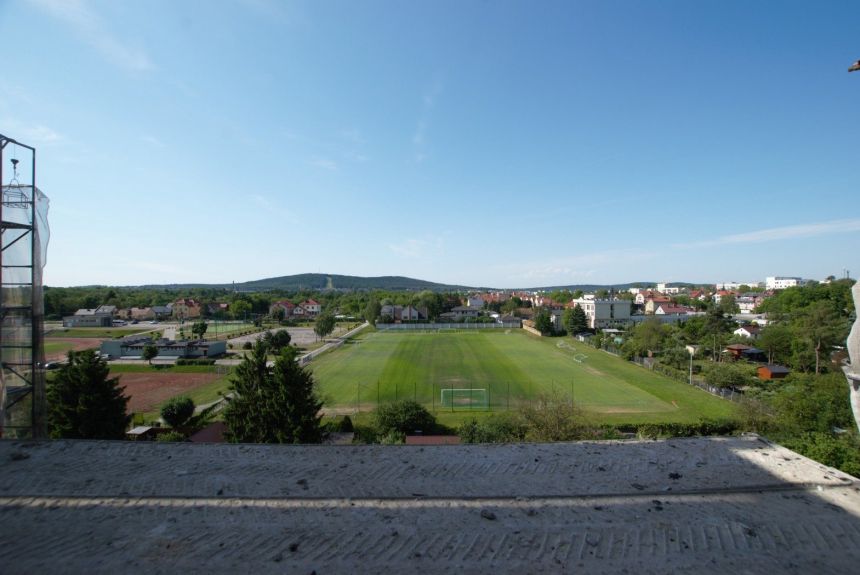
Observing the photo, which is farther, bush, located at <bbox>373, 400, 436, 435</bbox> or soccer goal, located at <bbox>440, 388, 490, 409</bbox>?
soccer goal, located at <bbox>440, 388, 490, 409</bbox>

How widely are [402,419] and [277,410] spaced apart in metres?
5.64

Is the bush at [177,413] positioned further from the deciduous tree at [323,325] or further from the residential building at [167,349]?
the deciduous tree at [323,325]

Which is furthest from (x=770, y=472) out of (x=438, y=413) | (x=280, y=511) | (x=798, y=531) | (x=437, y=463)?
(x=438, y=413)

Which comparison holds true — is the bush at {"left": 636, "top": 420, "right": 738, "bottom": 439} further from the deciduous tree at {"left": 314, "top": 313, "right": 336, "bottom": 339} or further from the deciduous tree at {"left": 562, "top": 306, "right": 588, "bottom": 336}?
the deciduous tree at {"left": 562, "top": 306, "right": 588, "bottom": 336}

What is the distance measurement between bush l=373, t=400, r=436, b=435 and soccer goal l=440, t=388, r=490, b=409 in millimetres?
4418

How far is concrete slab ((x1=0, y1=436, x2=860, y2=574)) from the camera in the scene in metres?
3.17

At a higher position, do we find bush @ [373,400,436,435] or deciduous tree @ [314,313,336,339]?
deciduous tree @ [314,313,336,339]

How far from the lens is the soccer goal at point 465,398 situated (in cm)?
2036

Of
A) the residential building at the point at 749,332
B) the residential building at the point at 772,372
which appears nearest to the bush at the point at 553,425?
the residential building at the point at 772,372

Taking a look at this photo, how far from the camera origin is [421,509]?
3932 mm

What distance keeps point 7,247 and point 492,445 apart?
9.43 meters

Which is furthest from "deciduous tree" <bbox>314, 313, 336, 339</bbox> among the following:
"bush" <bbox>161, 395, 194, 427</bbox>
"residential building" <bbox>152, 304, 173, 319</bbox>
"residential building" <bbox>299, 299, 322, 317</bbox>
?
"residential building" <bbox>152, 304, 173, 319</bbox>

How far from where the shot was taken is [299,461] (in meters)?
5.10

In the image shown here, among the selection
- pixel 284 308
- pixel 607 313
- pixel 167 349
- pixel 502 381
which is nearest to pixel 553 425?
pixel 502 381
